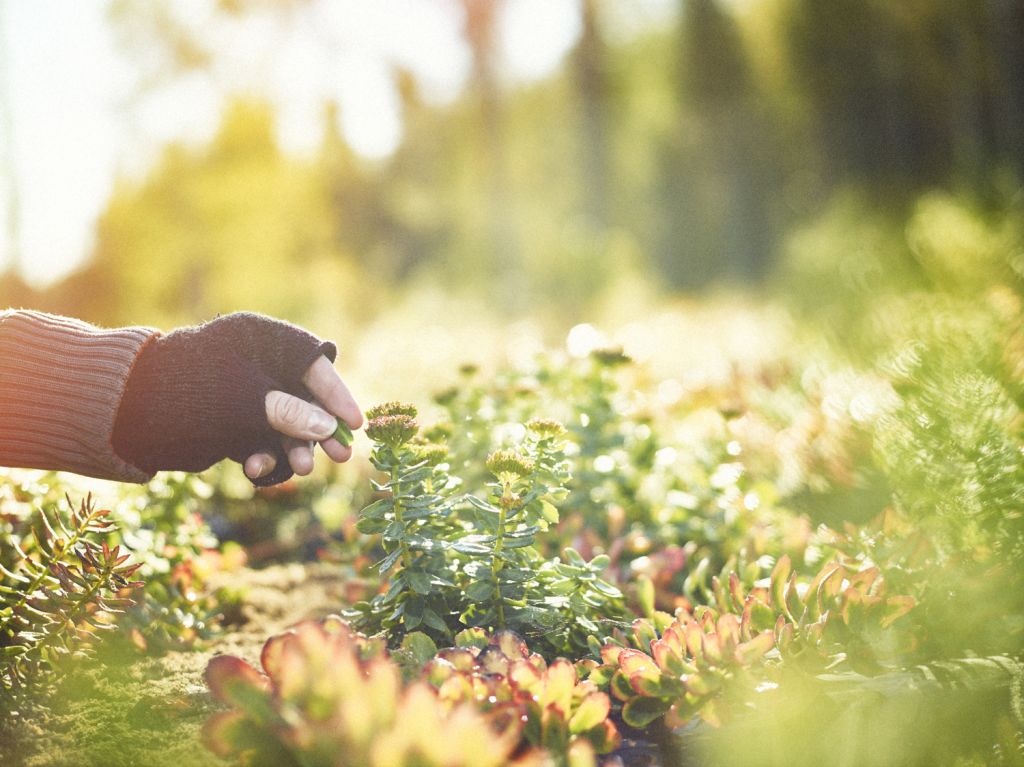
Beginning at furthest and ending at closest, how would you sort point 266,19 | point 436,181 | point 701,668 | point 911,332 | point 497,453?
point 436,181, point 266,19, point 911,332, point 497,453, point 701,668

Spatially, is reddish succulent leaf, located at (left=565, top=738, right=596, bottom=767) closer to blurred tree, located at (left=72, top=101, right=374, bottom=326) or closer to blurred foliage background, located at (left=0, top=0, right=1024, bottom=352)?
blurred foliage background, located at (left=0, top=0, right=1024, bottom=352)

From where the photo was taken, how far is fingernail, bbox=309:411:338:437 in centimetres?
164

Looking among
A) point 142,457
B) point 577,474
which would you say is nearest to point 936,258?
point 577,474

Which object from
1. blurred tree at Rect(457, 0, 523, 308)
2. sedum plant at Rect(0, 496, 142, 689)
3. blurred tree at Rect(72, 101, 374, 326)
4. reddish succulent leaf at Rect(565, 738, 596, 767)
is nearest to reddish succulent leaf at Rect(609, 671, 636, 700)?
reddish succulent leaf at Rect(565, 738, 596, 767)

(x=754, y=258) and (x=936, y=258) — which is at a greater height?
(x=754, y=258)

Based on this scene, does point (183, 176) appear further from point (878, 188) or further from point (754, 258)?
point (754, 258)

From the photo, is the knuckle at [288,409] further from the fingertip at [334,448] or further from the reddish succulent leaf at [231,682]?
the reddish succulent leaf at [231,682]

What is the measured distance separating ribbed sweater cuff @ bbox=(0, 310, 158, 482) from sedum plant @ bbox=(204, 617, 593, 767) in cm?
61

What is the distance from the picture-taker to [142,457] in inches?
66.7

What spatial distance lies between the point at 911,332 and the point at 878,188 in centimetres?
2024

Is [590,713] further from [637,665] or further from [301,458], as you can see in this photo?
[301,458]

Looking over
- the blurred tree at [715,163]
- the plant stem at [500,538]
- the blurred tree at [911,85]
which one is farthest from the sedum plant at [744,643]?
the blurred tree at [715,163]

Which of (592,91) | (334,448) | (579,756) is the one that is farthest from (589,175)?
(579,756)

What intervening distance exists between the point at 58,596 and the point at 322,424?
550 mm
